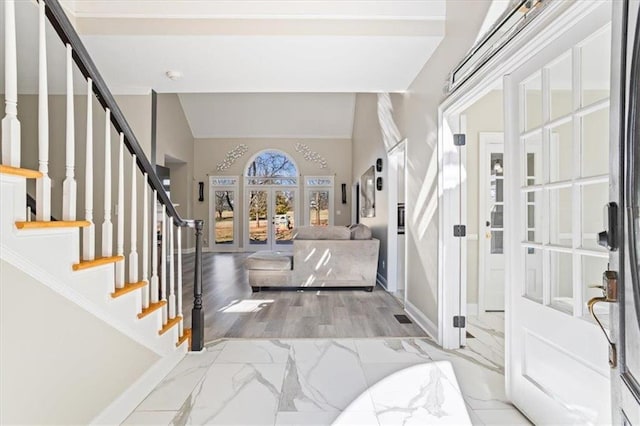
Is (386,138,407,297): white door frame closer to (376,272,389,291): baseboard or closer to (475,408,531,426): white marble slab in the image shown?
(376,272,389,291): baseboard

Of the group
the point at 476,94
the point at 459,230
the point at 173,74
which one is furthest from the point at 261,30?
the point at 459,230

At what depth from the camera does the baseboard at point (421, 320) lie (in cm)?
286

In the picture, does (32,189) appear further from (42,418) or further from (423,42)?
(423,42)

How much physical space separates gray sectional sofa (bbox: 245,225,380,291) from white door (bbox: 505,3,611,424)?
2870mm

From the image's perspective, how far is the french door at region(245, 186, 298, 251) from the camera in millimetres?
9875

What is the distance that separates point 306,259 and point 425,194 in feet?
7.00

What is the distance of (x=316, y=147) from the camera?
391 inches

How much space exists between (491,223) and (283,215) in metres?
6.96

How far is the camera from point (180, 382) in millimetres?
2119

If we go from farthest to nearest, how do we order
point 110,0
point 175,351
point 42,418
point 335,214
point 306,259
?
point 335,214 < point 306,259 < point 110,0 < point 175,351 < point 42,418

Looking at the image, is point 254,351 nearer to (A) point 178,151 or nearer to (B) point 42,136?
(B) point 42,136

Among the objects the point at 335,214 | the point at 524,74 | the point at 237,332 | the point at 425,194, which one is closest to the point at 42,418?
the point at 237,332

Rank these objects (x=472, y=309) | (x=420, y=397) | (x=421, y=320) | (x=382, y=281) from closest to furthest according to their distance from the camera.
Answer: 1. (x=420, y=397)
2. (x=421, y=320)
3. (x=472, y=309)
4. (x=382, y=281)

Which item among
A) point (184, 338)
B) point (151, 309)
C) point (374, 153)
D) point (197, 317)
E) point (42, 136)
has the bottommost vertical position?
point (184, 338)
